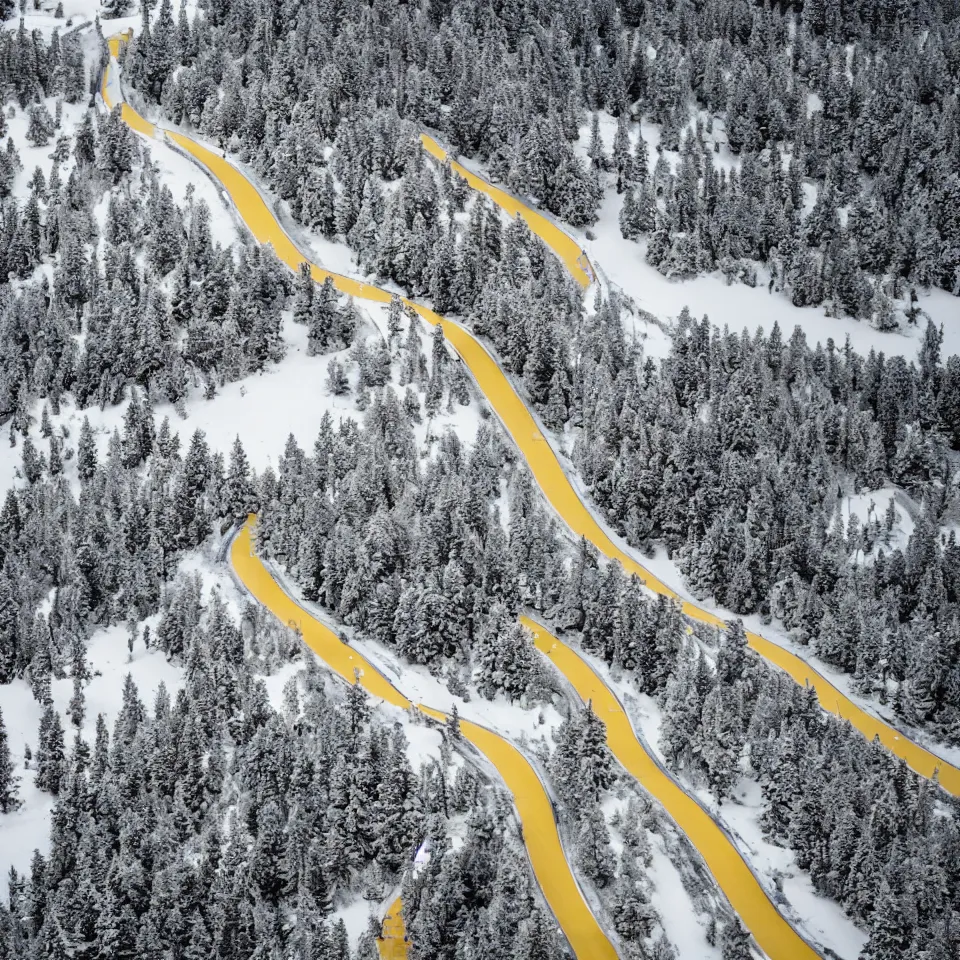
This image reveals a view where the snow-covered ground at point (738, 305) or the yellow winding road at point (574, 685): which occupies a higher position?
→ the snow-covered ground at point (738, 305)

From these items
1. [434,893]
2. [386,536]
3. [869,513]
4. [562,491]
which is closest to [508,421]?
[562,491]

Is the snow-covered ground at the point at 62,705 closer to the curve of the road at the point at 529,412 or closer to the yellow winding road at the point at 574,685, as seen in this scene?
the yellow winding road at the point at 574,685

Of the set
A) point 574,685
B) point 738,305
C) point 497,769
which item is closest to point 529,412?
point 738,305

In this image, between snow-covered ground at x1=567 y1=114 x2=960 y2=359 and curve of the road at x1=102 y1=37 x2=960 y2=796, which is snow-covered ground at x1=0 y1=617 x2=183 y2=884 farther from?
snow-covered ground at x1=567 y1=114 x2=960 y2=359

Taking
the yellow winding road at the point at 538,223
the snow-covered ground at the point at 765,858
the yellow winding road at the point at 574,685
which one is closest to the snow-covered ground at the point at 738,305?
the yellow winding road at the point at 538,223

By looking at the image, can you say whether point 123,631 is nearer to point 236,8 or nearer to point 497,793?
point 497,793

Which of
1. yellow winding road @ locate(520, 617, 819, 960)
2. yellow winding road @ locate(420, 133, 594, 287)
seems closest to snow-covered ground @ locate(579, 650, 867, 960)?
→ yellow winding road @ locate(520, 617, 819, 960)
